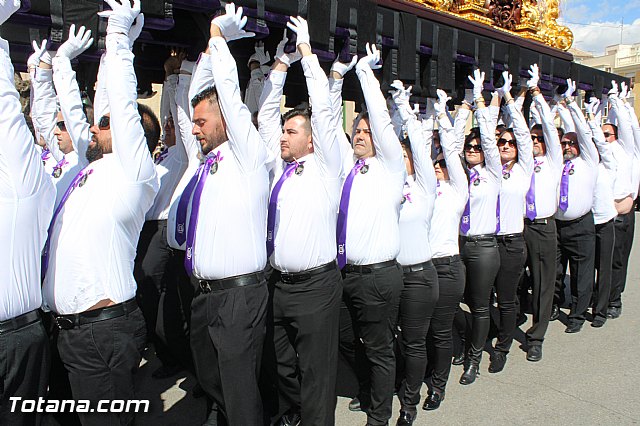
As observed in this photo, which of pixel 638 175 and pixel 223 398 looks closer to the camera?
pixel 223 398

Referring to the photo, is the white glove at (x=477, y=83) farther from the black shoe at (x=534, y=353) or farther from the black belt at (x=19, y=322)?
the black belt at (x=19, y=322)

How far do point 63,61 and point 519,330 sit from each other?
14.1 feet

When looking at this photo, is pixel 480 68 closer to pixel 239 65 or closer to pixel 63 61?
pixel 239 65

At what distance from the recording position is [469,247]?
3.93 meters

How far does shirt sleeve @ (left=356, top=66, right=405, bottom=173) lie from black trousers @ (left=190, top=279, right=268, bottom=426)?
1013 mm

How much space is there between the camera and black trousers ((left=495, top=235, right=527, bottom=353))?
13.6 ft

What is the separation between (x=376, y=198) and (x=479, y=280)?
1.34m

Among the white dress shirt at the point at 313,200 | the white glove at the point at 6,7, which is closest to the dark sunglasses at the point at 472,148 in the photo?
the white dress shirt at the point at 313,200

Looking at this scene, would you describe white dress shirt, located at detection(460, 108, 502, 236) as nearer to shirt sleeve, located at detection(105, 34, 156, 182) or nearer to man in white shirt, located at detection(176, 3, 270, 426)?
man in white shirt, located at detection(176, 3, 270, 426)

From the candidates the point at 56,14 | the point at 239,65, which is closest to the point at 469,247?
the point at 239,65

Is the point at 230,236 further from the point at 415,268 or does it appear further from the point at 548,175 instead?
the point at 548,175

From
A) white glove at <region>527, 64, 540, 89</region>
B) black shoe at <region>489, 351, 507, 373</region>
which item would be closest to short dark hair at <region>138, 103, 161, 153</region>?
black shoe at <region>489, 351, 507, 373</region>

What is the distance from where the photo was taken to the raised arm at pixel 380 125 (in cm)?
293

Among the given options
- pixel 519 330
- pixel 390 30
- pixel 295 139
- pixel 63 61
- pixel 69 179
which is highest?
pixel 390 30
